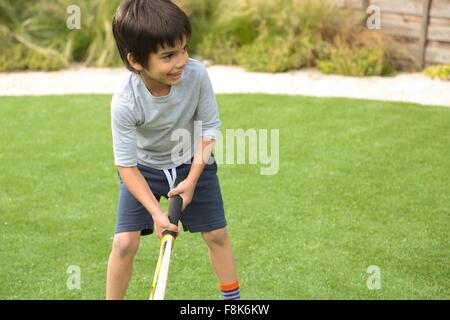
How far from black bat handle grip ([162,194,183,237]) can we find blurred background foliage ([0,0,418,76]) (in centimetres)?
567

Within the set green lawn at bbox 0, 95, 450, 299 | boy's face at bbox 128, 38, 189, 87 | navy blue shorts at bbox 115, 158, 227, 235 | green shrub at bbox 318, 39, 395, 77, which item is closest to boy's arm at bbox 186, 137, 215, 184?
navy blue shorts at bbox 115, 158, 227, 235

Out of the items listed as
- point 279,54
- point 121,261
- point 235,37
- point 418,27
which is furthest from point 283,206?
point 235,37

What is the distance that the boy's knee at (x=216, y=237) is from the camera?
3742mm

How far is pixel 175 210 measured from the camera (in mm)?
3383

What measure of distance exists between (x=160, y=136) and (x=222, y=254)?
0.63 m

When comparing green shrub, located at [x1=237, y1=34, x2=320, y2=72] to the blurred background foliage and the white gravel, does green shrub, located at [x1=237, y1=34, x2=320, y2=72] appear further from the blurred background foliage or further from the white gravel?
the white gravel

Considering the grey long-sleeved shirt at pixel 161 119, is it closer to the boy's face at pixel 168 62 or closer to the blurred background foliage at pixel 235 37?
the boy's face at pixel 168 62

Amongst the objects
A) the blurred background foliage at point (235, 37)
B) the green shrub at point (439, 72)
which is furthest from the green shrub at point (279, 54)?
the green shrub at point (439, 72)

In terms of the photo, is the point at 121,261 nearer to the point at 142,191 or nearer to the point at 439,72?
the point at 142,191

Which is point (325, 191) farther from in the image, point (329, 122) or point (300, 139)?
point (329, 122)

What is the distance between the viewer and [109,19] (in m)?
9.91

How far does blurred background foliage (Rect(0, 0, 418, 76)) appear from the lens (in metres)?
9.05

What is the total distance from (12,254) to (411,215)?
2438mm
